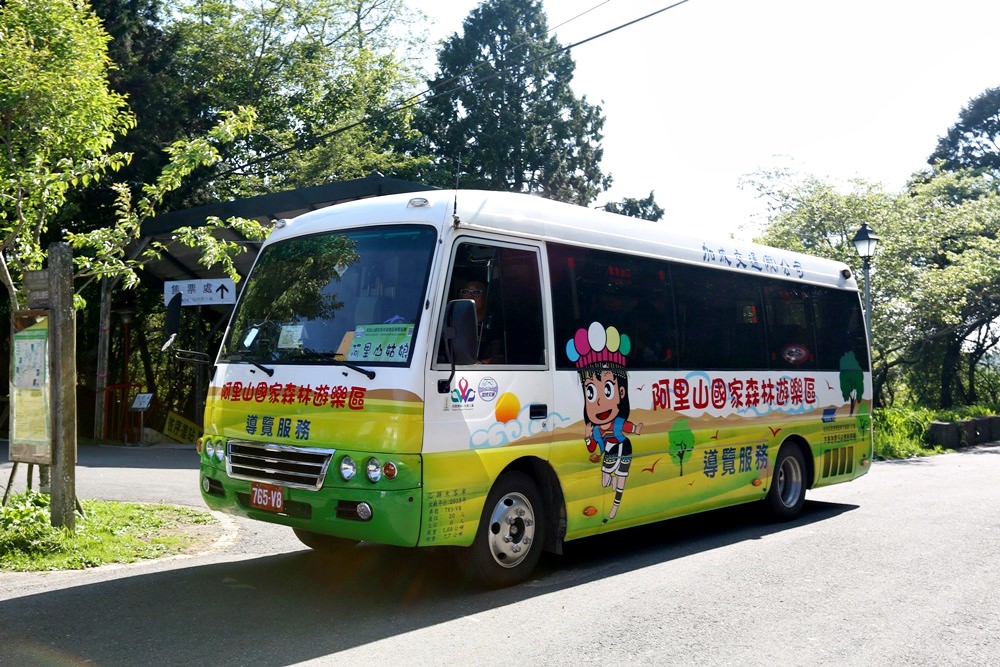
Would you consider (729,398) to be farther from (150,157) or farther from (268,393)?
(150,157)

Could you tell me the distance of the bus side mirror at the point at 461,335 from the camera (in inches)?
238

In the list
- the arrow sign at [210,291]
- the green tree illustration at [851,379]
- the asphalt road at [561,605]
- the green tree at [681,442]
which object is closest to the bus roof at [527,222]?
the green tree at [681,442]

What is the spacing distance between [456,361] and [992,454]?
18.5 meters

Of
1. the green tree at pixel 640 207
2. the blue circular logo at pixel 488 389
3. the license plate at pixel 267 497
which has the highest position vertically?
the green tree at pixel 640 207

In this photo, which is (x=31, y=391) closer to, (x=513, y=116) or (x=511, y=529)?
(x=511, y=529)

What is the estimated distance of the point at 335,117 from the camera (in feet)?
107

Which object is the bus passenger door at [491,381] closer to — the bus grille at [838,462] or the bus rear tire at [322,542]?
the bus rear tire at [322,542]

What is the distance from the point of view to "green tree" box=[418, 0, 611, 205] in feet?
139

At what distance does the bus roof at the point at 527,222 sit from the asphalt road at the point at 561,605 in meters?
2.70

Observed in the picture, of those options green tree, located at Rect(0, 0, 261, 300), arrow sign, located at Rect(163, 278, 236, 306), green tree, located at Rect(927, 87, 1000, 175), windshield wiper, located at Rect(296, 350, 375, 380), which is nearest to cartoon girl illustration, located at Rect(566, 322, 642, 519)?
windshield wiper, located at Rect(296, 350, 375, 380)

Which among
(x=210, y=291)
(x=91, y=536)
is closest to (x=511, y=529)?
(x=91, y=536)

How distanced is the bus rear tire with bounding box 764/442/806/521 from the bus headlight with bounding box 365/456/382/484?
5515 millimetres

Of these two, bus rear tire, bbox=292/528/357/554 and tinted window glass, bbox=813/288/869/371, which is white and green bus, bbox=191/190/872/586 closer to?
bus rear tire, bbox=292/528/357/554

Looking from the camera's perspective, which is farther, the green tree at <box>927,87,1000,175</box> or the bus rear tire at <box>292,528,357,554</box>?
the green tree at <box>927,87,1000,175</box>
